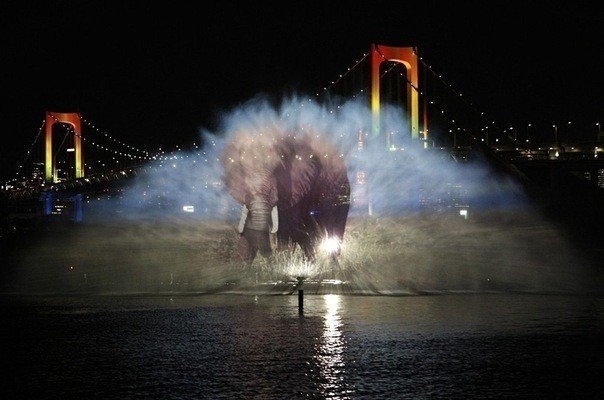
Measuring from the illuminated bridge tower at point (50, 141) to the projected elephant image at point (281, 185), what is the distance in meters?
68.6

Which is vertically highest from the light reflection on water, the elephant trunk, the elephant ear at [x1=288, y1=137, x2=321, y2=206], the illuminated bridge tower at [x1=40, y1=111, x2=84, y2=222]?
the illuminated bridge tower at [x1=40, y1=111, x2=84, y2=222]

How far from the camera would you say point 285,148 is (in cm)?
2144

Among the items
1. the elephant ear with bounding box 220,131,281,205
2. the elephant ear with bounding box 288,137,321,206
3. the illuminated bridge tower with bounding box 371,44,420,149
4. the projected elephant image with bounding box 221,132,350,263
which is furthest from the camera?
the illuminated bridge tower with bounding box 371,44,420,149

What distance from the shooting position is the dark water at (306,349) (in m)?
7.77

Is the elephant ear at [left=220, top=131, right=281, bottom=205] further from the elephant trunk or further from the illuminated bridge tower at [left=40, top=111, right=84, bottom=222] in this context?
the illuminated bridge tower at [left=40, top=111, right=84, bottom=222]

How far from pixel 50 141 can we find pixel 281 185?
73.5m

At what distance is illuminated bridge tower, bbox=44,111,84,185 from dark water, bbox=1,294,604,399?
7666 centimetres

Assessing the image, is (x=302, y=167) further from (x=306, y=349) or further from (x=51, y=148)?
(x=51, y=148)

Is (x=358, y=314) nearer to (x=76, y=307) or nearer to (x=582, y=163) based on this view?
(x=76, y=307)

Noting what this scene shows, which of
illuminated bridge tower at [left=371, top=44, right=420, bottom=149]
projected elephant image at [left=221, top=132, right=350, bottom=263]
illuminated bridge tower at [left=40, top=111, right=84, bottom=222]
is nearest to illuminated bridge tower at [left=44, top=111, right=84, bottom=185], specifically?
illuminated bridge tower at [left=40, top=111, right=84, bottom=222]

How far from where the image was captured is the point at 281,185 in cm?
2150

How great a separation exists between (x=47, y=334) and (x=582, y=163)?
147 feet

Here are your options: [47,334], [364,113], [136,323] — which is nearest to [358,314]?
[136,323]

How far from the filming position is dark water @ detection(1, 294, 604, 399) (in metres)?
7.77
